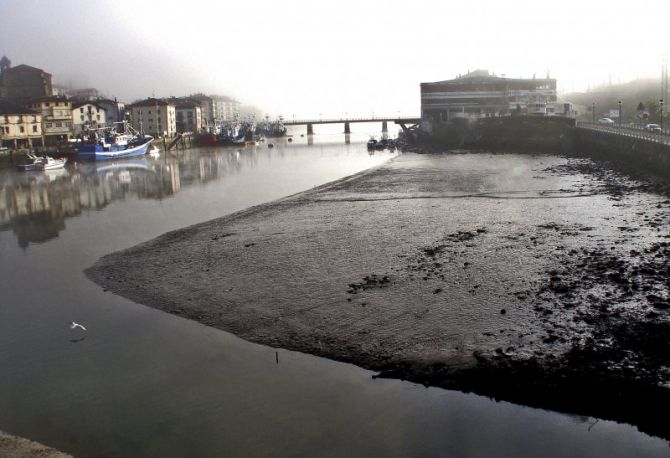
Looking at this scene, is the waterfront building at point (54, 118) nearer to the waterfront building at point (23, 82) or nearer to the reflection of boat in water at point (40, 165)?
the reflection of boat in water at point (40, 165)

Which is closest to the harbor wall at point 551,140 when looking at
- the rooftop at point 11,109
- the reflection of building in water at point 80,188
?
the reflection of building in water at point 80,188

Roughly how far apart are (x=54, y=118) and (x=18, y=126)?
26.2ft

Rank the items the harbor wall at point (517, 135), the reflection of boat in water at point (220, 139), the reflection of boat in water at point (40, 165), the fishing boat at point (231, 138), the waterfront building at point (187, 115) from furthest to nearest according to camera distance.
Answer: the waterfront building at point (187, 115)
the reflection of boat in water at point (220, 139)
the fishing boat at point (231, 138)
the harbor wall at point (517, 135)
the reflection of boat in water at point (40, 165)

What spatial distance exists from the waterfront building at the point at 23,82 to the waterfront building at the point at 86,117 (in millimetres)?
15148

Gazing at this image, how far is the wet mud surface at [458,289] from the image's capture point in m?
8.25

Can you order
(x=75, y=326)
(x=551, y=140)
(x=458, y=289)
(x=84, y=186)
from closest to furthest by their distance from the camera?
1. (x=75, y=326)
2. (x=458, y=289)
3. (x=84, y=186)
4. (x=551, y=140)

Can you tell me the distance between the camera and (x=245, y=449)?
6980 mm

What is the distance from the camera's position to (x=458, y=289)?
11.8 m

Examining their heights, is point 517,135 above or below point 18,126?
below

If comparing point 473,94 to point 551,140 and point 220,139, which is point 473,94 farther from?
point 220,139

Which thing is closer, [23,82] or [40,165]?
[40,165]

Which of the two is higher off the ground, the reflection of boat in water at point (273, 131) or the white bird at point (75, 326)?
the reflection of boat in water at point (273, 131)

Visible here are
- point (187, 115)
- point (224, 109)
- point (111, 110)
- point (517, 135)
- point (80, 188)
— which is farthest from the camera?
point (224, 109)

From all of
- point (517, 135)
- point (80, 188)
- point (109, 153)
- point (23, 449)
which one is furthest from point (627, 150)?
point (109, 153)
